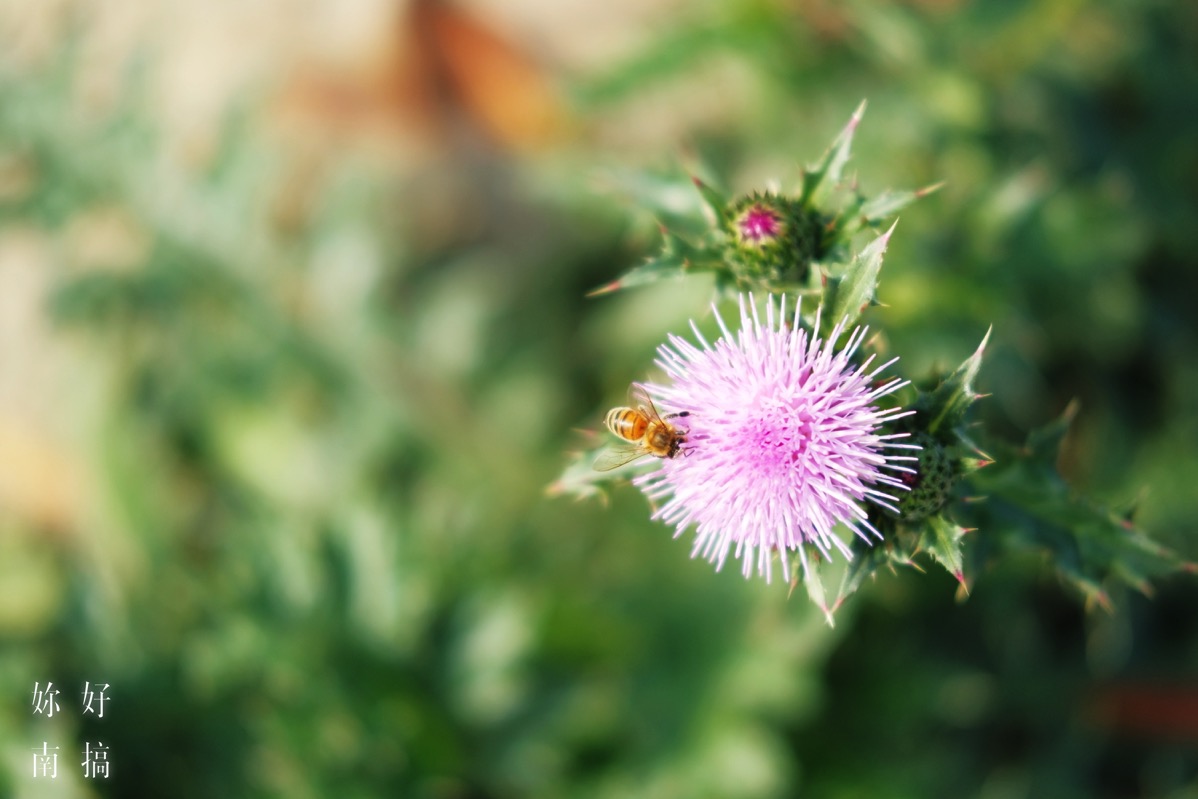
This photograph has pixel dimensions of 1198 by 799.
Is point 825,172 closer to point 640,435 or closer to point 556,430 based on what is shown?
point 640,435

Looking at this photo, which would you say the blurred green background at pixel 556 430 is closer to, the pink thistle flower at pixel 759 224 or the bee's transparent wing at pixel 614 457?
the pink thistle flower at pixel 759 224

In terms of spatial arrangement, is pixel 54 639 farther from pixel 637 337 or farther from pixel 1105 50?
pixel 1105 50

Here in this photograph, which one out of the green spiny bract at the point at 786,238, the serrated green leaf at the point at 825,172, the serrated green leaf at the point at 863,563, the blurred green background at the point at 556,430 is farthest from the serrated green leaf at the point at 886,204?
the blurred green background at the point at 556,430

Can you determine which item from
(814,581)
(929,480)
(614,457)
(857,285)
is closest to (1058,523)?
(929,480)

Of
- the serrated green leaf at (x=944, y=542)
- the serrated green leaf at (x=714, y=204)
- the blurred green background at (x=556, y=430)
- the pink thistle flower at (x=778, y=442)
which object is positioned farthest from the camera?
the blurred green background at (x=556, y=430)

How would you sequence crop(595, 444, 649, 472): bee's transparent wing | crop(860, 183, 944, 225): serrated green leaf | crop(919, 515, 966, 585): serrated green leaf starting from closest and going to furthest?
crop(919, 515, 966, 585): serrated green leaf → crop(860, 183, 944, 225): serrated green leaf → crop(595, 444, 649, 472): bee's transparent wing

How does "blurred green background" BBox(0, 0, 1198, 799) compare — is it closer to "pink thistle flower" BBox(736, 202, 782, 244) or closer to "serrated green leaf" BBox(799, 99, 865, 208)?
"serrated green leaf" BBox(799, 99, 865, 208)

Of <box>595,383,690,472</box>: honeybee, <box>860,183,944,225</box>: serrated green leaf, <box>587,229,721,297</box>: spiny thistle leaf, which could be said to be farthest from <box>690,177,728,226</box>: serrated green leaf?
<box>595,383,690,472</box>: honeybee
